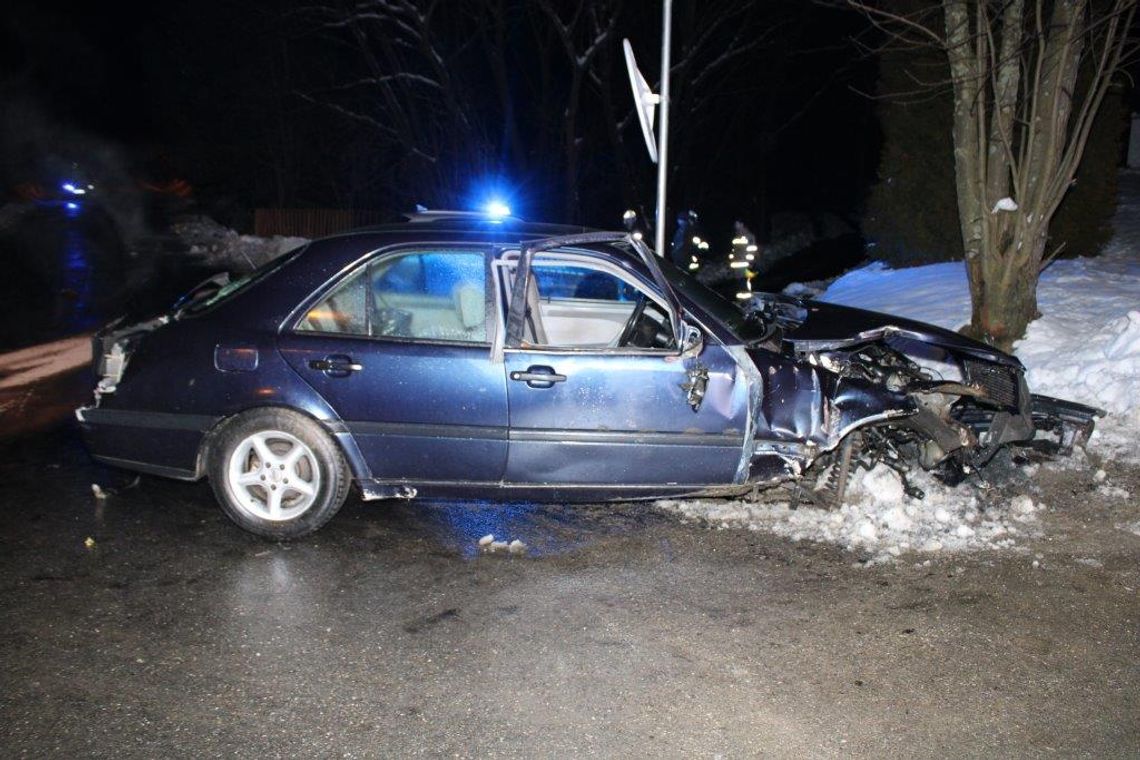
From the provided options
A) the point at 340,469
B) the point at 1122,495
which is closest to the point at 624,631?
the point at 340,469

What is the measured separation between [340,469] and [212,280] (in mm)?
1935

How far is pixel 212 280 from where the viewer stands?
20.7 feet

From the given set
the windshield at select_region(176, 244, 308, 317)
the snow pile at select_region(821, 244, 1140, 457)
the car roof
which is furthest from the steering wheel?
the snow pile at select_region(821, 244, 1140, 457)

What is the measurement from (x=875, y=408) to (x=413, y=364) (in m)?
2.44

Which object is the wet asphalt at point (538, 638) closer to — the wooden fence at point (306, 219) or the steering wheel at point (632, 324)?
the steering wheel at point (632, 324)

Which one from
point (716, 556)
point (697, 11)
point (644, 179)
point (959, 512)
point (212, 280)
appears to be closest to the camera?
point (716, 556)

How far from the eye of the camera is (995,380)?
6180 mm

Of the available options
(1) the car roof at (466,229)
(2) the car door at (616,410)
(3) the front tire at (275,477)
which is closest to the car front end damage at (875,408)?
(2) the car door at (616,410)

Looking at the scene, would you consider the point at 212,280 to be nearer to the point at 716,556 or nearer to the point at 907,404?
the point at 716,556

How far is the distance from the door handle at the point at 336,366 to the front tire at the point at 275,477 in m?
0.28

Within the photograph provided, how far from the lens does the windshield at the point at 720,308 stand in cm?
539

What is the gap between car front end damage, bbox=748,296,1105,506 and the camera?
524cm

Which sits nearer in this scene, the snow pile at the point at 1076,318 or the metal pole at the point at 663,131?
the snow pile at the point at 1076,318

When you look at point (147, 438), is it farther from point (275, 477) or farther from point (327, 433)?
point (327, 433)
